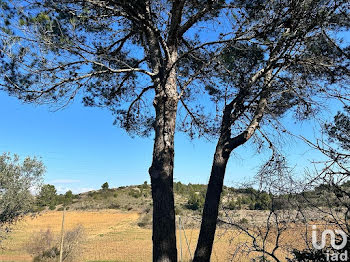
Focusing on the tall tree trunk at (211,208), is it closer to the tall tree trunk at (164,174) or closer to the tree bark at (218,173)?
the tree bark at (218,173)

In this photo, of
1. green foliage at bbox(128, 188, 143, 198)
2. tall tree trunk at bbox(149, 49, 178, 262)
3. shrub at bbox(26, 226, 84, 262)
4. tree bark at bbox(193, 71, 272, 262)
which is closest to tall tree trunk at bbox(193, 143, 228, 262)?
tree bark at bbox(193, 71, 272, 262)

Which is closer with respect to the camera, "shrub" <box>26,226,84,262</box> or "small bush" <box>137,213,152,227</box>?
"shrub" <box>26,226,84,262</box>

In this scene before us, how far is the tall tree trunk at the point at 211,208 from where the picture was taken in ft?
10.3

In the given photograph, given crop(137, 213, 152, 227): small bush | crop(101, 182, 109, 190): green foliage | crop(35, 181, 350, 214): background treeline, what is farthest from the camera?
crop(101, 182, 109, 190): green foliage

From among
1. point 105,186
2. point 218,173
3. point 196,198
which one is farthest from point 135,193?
Answer: point 218,173

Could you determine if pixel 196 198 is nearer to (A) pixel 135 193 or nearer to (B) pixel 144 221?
(B) pixel 144 221

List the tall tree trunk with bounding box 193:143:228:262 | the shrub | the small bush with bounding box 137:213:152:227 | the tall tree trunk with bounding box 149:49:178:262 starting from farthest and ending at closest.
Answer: the small bush with bounding box 137:213:152:227 < the shrub < the tall tree trunk with bounding box 193:143:228:262 < the tall tree trunk with bounding box 149:49:178:262

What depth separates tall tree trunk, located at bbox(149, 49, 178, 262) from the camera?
3.03m

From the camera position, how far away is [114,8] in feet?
12.9

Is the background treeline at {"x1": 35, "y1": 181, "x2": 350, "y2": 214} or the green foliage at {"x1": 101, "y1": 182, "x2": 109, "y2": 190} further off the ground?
the green foliage at {"x1": 101, "y1": 182, "x2": 109, "y2": 190}

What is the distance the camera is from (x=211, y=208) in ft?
10.7

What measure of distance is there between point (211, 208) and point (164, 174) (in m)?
0.66

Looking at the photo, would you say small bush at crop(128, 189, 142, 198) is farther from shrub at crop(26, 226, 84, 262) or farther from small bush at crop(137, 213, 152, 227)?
shrub at crop(26, 226, 84, 262)

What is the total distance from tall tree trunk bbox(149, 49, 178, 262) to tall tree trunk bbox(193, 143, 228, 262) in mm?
317
